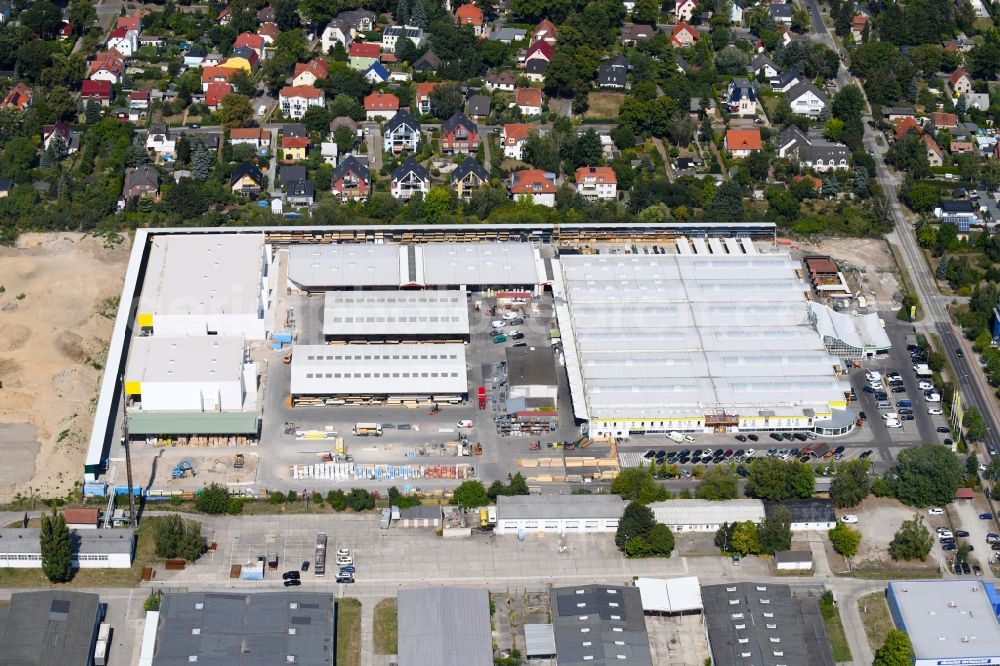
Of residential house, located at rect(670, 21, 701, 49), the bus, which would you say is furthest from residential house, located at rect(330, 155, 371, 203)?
residential house, located at rect(670, 21, 701, 49)

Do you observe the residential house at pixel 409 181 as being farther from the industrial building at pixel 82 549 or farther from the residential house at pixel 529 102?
the industrial building at pixel 82 549

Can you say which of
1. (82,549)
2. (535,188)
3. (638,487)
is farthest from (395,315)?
(82,549)

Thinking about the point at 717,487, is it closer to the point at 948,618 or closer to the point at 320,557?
the point at 948,618

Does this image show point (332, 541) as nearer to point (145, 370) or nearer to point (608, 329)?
point (145, 370)

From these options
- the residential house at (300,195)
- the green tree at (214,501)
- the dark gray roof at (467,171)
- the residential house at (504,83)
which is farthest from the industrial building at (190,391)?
the residential house at (504,83)

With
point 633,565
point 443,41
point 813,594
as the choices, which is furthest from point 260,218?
point 813,594

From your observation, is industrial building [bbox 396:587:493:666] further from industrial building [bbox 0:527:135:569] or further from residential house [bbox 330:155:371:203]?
residential house [bbox 330:155:371:203]
